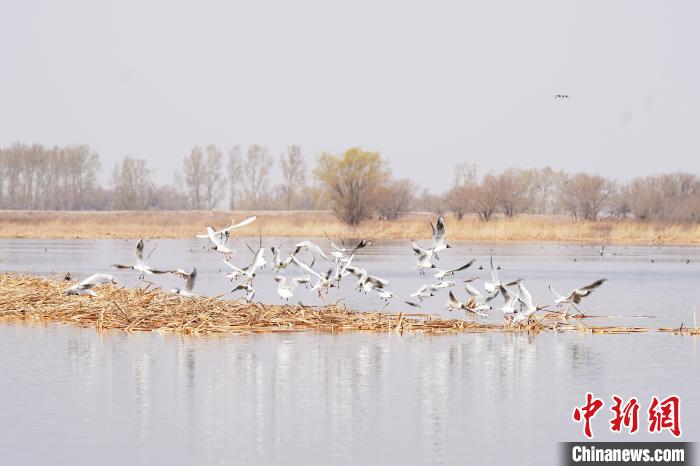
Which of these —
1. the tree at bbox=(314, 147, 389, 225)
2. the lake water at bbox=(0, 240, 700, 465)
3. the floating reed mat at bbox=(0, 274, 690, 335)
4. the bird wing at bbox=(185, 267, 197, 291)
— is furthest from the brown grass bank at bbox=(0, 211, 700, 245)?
the lake water at bbox=(0, 240, 700, 465)

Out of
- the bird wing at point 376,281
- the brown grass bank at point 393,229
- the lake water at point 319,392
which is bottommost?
the lake water at point 319,392

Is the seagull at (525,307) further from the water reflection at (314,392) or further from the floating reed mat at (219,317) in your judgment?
the water reflection at (314,392)

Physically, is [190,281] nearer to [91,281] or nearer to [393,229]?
[91,281]

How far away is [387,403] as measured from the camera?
980 cm

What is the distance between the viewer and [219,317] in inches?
611

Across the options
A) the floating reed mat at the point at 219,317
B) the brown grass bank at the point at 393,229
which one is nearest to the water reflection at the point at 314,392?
the floating reed mat at the point at 219,317

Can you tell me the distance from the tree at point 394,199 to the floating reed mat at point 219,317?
47.8 meters

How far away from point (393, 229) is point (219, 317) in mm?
45260

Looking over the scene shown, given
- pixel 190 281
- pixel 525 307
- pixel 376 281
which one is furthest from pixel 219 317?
pixel 525 307

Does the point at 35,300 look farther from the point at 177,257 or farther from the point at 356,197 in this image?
the point at 356,197

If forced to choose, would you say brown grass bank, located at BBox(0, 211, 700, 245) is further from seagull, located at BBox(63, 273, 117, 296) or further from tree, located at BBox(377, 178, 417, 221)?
seagull, located at BBox(63, 273, 117, 296)

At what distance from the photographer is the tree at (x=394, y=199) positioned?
64.8 m

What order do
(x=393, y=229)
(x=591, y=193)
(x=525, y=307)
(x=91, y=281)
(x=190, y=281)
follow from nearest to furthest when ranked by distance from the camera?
(x=91, y=281) → (x=525, y=307) → (x=190, y=281) → (x=393, y=229) → (x=591, y=193)

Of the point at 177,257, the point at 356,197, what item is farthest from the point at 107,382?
the point at 356,197
